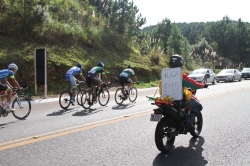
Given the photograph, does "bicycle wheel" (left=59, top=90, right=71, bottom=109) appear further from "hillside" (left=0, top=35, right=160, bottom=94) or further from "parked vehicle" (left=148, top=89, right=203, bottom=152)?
"parked vehicle" (left=148, top=89, right=203, bottom=152)

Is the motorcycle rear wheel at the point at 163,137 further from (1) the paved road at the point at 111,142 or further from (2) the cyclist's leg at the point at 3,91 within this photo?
(2) the cyclist's leg at the point at 3,91

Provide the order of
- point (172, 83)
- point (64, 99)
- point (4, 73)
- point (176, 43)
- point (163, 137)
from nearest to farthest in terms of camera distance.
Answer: point (163, 137) < point (172, 83) < point (4, 73) < point (64, 99) < point (176, 43)

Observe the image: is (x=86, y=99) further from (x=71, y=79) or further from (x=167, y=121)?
Result: (x=167, y=121)

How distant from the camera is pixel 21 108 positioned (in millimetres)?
8984

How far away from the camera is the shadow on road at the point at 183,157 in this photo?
4.62m

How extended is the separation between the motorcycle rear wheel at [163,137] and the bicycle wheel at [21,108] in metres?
5.23

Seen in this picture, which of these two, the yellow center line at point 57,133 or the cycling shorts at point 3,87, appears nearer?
the yellow center line at point 57,133

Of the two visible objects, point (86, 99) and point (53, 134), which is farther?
point (86, 99)

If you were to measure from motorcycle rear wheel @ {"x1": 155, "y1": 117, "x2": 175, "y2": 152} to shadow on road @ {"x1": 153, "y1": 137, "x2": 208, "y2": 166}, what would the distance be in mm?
114

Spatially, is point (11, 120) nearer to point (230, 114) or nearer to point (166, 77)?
point (166, 77)

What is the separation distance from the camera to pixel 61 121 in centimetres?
819

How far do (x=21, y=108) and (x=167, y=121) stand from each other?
18.2ft

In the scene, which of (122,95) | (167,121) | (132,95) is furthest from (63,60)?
(167,121)

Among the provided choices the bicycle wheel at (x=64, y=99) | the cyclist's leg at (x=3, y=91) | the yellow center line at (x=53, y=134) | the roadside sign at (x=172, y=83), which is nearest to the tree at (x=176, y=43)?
the bicycle wheel at (x=64, y=99)
